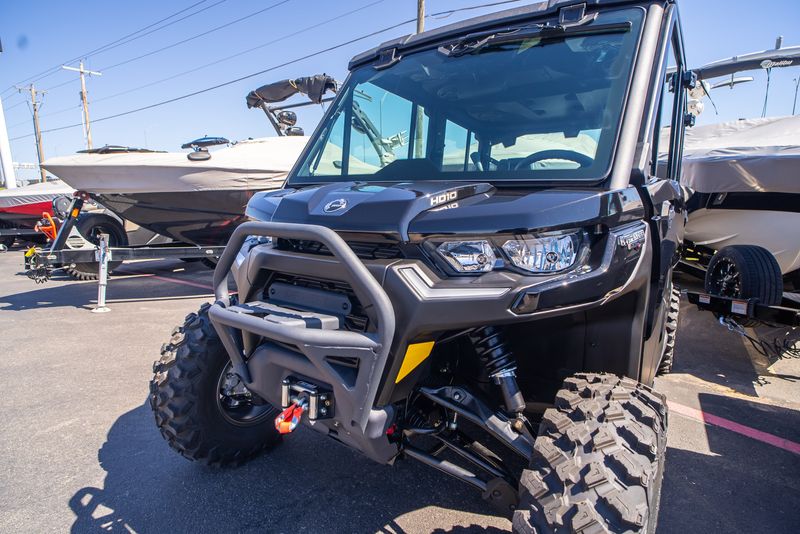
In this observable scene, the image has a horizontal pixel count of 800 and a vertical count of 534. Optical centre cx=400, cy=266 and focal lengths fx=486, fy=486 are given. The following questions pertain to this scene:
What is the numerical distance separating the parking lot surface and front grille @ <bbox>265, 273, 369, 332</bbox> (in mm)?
1225

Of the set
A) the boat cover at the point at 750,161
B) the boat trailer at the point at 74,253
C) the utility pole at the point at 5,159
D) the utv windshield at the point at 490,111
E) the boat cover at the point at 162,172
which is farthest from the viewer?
the utility pole at the point at 5,159

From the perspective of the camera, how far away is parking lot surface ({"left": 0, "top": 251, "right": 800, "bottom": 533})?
2.51 m

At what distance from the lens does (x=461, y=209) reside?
5.86ft

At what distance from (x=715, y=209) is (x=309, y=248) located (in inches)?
262

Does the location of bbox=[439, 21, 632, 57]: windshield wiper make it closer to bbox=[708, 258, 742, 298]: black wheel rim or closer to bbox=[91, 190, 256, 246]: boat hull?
bbox=[708, 258, 742, 298]: black wheel rim

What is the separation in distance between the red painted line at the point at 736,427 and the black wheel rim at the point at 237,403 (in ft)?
10.3

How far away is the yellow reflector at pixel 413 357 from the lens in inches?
69.4

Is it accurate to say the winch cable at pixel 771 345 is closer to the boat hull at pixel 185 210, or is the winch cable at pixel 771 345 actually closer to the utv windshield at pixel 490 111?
the utv windshield at pixel 490 111

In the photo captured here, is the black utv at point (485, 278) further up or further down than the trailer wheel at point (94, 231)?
further up

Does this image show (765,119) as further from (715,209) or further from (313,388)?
(313,388)

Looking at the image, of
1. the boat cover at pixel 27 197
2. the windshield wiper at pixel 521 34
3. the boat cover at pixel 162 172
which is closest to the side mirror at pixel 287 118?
the windshield wiper at pixel 521 34

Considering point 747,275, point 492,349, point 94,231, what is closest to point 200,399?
point 492,349

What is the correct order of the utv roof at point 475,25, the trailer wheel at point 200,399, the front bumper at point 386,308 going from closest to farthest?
the front bumper at point 386,308
the utv roof at point 475,25
the trailer wheel at point 200,399

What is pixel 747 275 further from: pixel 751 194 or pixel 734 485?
pixel 751 194
